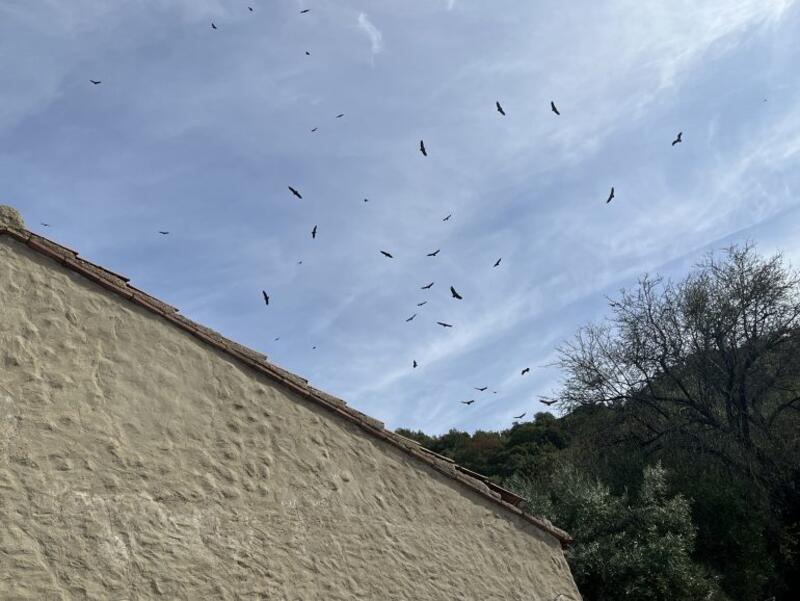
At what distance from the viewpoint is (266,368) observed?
8.85m

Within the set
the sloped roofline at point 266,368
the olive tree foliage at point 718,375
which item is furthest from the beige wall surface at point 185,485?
the olive tree foliage at point 718,375

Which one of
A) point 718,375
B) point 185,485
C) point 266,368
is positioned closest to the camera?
point 185,485

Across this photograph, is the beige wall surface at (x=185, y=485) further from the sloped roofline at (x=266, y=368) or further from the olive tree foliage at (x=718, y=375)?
the olive tree foliage at (x=718, y=375)

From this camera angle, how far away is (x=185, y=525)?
768 cm

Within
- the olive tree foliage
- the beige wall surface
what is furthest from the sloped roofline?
the olive tree foliage

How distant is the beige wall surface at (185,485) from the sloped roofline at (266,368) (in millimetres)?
101

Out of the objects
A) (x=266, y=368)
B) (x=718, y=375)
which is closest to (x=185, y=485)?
Result: (x=266, y=368)

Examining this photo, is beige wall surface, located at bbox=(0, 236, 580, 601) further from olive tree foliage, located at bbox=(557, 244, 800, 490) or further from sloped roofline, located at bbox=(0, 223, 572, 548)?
olive tree foliage, located at bbox=(557, 244, 800, 490)

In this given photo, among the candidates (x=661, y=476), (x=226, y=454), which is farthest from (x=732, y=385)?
(x=226, y=454)

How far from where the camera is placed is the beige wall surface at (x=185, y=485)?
7.21m

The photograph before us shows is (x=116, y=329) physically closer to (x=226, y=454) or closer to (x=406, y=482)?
(x=226, y=454)

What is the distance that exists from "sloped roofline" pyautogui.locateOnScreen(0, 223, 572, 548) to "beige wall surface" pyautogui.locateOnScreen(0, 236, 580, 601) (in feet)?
0.33

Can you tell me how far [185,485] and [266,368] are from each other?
1.62m

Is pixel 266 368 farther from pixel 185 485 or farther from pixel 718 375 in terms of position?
pixel 718 375
